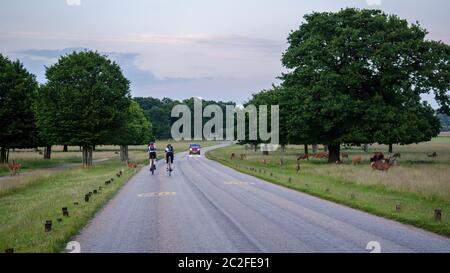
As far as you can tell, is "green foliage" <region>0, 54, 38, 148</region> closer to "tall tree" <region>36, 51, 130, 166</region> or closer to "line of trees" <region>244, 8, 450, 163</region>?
"tall tree" <region>36, 51, 130, 166</region>

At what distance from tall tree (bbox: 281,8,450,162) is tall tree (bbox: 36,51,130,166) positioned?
64.9 ft

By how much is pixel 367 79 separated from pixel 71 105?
29.4m

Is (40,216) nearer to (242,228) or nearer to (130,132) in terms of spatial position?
(242,228)

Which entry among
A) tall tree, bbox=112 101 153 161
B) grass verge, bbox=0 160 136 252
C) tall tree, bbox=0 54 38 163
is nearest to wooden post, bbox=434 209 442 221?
grass verge, bbox=0 160 136 252

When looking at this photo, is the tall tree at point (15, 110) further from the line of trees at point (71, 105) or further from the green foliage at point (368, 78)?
the green foliage at point (368, 78)

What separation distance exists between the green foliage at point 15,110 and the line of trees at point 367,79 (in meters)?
31.6

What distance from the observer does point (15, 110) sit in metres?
59.0

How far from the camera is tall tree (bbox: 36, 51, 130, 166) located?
172 ft

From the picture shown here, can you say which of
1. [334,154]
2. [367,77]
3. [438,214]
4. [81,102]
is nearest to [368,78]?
[367,77]

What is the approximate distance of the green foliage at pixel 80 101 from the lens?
5234cm

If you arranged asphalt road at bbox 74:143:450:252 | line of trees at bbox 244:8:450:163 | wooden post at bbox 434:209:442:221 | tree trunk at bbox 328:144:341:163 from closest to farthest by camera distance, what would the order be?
asphalt road at bbox 74:143:450:252, wooden post at bbox 434:209:442:221, line of trees at bbox 244:8:450:163, tree trunk at bbox 328:144:341:163

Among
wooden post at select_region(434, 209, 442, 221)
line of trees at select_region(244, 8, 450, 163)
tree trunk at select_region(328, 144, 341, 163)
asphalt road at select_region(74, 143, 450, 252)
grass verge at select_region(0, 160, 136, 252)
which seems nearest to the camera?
asphalt road at select_region(74, 143, 450, 252)
